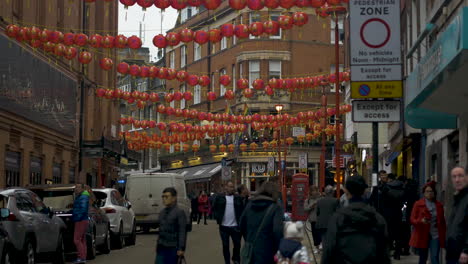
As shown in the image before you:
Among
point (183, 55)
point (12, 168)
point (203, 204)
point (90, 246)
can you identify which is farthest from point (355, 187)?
point (183, 55)

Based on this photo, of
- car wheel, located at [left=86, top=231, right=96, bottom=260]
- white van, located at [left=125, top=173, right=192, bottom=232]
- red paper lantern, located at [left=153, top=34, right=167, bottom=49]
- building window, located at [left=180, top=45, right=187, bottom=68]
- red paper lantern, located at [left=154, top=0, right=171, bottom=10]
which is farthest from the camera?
building window, located at [left=180, top=45, right=187, bottom=68]

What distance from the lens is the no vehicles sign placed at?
11.5 meters

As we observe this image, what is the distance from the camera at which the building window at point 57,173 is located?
43475mm

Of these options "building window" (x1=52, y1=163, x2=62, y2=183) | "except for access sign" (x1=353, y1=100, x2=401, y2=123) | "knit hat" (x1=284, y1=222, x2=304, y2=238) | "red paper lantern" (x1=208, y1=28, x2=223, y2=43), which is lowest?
"knit hat" (x1=284, y1=222, x2=304, y2=238)

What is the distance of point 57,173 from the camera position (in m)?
44.4

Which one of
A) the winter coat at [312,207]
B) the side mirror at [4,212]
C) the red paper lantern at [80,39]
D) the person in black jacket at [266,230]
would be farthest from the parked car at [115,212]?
the person in black jacket at [266,230]

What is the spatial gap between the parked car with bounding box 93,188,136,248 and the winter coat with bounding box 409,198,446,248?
38.3 ft

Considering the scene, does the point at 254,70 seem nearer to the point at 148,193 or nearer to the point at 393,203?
the point at 148,193

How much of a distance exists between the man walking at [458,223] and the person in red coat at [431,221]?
140 inches

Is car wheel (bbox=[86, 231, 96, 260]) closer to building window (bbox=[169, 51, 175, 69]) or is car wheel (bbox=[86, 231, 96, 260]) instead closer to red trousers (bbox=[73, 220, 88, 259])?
red trousers (bbox=[73, 220, 88, 259])

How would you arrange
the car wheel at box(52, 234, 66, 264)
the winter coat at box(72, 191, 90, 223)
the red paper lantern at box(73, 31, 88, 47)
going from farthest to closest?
the red paper lantern at box(73, 31, 88, 47) → the winter coat at box(72, 191, 90, 223) → the car wheel at box(52, 234, 66, 264)

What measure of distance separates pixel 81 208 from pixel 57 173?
2607 centimetres

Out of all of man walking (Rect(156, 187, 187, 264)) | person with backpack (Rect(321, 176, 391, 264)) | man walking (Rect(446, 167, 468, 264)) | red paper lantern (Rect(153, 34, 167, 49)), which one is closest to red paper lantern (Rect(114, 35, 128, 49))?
red paper lantern (Rect(153, 34, 167, 49))

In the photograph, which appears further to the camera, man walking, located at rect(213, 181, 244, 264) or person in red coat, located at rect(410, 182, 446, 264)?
man walking, located at rect(213, 181, 244, 264)
